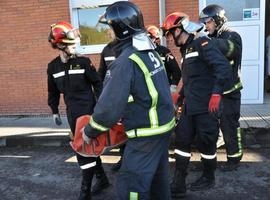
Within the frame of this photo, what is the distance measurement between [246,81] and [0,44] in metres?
5.57

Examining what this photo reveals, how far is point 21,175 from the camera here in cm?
542

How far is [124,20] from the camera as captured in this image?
9.00 ft

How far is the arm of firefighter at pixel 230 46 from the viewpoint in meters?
4.51

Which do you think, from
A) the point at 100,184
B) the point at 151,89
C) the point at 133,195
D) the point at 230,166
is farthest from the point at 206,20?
the point at 133,195

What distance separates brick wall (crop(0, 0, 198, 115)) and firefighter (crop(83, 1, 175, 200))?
5.46 meters

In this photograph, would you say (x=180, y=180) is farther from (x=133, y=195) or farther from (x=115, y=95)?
(x=115, y=95)

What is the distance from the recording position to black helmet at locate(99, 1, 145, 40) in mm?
2748

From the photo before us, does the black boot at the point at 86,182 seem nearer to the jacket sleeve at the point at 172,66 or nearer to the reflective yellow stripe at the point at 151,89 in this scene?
A: the reflective yellow stripe at the point at 151,89

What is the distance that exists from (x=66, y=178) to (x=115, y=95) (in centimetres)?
285

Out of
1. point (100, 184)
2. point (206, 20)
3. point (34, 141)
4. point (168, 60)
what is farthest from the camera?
point (34, 141)

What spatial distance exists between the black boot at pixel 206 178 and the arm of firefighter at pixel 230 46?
130 cm

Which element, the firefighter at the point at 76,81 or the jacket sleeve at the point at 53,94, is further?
the jacket sleeve at the point at 53,94

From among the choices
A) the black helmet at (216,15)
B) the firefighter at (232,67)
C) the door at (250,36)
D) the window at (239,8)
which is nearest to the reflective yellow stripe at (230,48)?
the firefighter at (232,67)

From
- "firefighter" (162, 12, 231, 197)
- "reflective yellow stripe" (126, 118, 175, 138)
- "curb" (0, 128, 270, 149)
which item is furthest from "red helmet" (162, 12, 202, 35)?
"curb" (0, 128, 270, 149)
